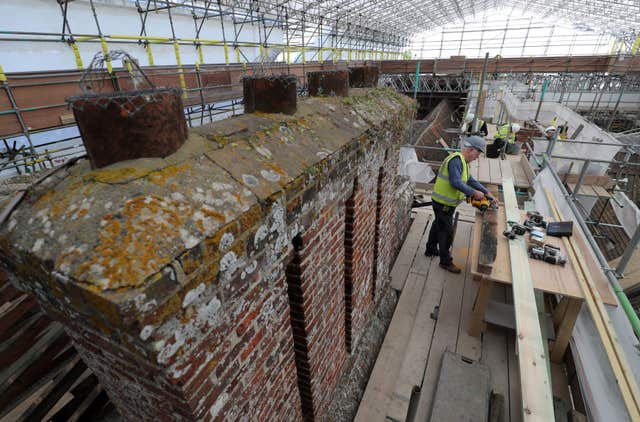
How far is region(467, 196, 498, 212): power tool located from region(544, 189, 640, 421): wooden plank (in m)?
1.01

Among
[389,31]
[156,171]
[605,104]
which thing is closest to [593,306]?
[156,171]

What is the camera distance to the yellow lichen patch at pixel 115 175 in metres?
1.16

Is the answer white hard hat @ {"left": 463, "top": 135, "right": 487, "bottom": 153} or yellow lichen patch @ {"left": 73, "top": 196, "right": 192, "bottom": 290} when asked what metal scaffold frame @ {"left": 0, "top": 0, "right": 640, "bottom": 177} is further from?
white hard hat @ {"left": 463, "top": 135, "right": 487, "bottom": 153}

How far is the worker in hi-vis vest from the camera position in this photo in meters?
4.36

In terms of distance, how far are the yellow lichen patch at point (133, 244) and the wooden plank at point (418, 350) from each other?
3.09 metres

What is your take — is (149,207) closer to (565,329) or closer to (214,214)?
(214,214)

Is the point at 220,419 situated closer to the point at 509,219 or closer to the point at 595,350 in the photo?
the point at 595,350

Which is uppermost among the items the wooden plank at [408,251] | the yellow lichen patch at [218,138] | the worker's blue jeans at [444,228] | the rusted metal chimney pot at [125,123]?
the rusted metal chimney pot at [125,123]

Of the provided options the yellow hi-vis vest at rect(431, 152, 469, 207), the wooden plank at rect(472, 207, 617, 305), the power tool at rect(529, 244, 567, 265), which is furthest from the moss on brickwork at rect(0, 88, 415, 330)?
the yellow hi-vis vest at rect(431, 152, 469, 207)

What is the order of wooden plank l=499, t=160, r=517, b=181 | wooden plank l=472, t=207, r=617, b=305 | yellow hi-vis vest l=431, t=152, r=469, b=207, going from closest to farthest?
1. wooden plank l=472, t=207, r=617, b=305
2. yellow hi-vis vest l=431, t=152, r=469, b=207
3. wooden plank l=499, t=160, r=517, b=181

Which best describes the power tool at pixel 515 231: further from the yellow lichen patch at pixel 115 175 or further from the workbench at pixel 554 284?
the yellow lichen patch at pixel 115 175

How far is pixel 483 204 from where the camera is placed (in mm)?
4379

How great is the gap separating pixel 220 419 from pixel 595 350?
3.42 metres

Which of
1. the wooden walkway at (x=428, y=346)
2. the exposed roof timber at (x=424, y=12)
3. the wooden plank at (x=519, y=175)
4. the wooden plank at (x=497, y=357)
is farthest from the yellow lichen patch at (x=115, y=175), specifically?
the exposed roof timber at (x=424, y=12)
